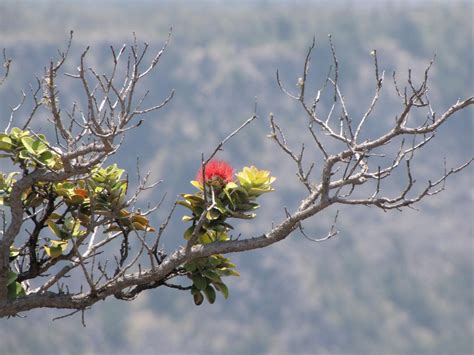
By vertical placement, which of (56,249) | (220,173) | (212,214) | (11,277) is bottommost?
(11,277)

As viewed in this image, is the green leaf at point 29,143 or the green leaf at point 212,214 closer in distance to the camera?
the green leaf at point 29,143

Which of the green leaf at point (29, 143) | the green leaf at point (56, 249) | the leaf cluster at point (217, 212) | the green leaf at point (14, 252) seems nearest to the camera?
the green leaf at point (29, 143)

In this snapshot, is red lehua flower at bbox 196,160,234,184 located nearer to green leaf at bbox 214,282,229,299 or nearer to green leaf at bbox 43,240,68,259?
green leaf at bbox 214,282,229,299

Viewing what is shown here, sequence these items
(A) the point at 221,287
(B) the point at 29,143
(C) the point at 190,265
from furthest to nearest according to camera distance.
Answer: (A) the point at 221,287 < (C) the point at 190,265 < (B) the point at 29,143

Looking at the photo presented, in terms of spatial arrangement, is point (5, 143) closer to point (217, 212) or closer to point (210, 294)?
point (217, 212)

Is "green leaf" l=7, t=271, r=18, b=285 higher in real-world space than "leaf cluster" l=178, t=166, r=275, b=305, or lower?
lower

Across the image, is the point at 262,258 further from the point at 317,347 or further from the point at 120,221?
the point at 120,221

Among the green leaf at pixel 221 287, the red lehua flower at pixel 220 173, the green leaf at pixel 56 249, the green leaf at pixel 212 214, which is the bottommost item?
the green leaf at pixel 56 249

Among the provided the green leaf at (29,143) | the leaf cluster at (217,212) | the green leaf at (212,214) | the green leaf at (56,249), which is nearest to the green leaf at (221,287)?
the leaf cluster at (217,212)

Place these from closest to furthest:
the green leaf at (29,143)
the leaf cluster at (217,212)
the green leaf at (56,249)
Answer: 1. the green leaf at (29,143)
2. the leaf cluster at (217,212)
3. the green leaf at (56,249)

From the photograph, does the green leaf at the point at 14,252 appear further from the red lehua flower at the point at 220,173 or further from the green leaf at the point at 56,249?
the red lehua flower at the point at 220,173

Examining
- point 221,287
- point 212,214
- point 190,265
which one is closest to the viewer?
point 212,214

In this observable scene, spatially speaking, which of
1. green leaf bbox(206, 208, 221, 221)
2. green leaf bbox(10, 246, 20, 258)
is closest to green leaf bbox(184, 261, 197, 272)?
green leaf bbox(206, 208, 221, 221)

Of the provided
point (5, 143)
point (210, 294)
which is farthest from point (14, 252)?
point (210, 294)
